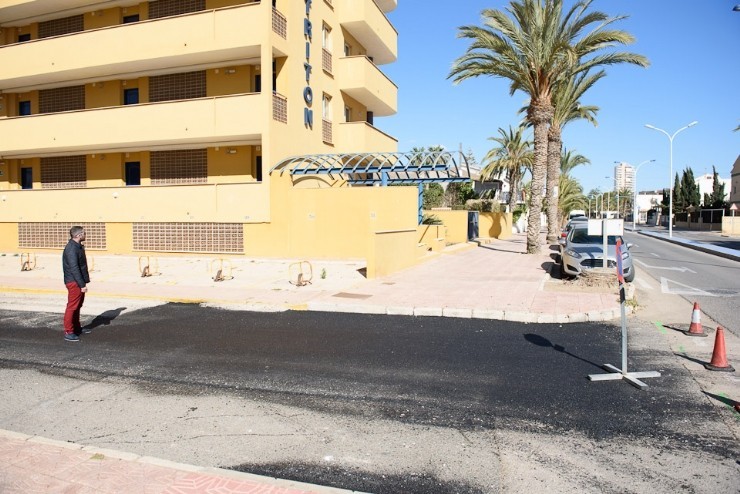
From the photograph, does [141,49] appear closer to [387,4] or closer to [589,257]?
[387,4]

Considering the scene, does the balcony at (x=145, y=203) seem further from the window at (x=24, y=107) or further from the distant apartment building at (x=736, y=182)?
the distant apartment building at (x=736, y=182)

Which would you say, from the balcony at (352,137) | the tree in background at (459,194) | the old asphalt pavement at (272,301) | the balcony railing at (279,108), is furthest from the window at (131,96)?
the tree in background at (459,194)

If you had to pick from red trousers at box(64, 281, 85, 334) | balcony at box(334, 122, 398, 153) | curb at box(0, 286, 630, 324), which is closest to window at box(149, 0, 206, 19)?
balcony at box(334, 122, 398, 153)

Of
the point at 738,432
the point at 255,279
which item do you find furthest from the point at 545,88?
the point at 738,432

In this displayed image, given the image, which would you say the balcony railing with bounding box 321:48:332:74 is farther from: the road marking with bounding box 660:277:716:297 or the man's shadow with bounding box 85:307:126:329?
the road marking with bounding box 660:277:716:297

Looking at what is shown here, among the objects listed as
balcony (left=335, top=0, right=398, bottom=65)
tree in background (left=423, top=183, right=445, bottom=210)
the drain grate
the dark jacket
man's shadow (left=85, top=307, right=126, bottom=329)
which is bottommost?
man's shadow (left=85, top=307, right=126, bottom=329)

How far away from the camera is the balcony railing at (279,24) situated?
20.5 meters

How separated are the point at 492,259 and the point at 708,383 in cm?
1541

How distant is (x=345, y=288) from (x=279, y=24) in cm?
1218

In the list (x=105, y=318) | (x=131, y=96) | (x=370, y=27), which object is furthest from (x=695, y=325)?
(x=131, y=96)

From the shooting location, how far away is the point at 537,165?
24.1 meters

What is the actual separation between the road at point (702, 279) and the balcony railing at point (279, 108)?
1361cm

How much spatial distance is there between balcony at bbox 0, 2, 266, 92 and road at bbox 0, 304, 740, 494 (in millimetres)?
14547

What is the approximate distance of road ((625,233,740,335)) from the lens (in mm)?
11438
